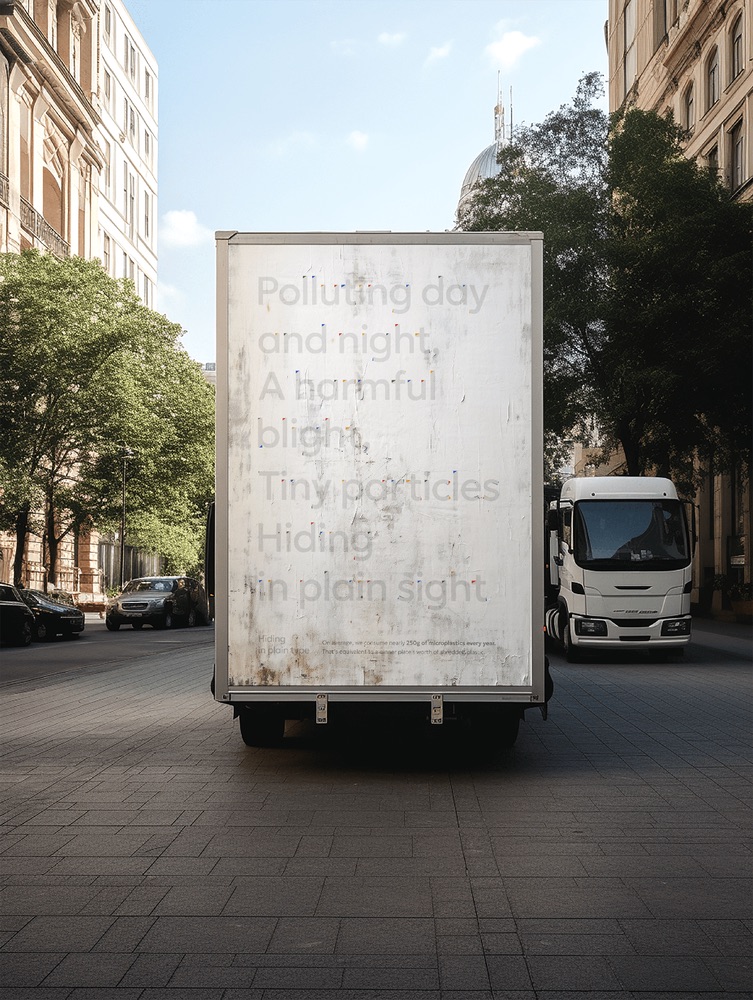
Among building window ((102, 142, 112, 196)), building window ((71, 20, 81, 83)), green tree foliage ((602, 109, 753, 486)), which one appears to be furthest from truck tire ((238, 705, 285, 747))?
building window ((102, 142, 112, 196))

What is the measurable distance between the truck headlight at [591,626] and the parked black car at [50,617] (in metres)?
16.2

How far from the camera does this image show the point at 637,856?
642 centimetres

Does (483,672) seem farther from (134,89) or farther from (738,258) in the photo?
(134,89)

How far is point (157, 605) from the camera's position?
129 ft

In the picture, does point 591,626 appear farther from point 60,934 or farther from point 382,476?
point 60,934

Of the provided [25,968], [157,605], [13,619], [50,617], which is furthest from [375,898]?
[157,605]

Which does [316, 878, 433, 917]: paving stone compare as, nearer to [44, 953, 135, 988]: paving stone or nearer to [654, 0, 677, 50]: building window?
[44, 953, 135, 988]: paving stone

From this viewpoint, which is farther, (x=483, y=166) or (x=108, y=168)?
(x=483, y=166)

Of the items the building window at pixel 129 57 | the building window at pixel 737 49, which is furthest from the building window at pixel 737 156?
the building window at pixel 129 57

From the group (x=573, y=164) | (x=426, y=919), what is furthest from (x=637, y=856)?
(x=573, y=164)

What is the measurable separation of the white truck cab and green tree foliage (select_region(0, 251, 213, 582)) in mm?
19820

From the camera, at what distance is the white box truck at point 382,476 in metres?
8.27

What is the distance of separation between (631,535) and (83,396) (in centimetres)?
2108

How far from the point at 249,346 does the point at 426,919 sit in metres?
4.35
